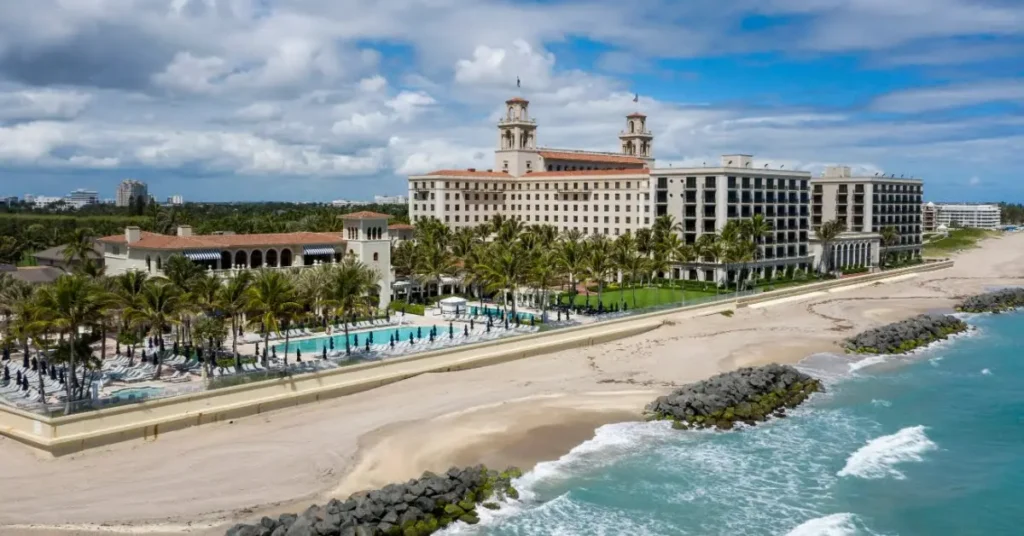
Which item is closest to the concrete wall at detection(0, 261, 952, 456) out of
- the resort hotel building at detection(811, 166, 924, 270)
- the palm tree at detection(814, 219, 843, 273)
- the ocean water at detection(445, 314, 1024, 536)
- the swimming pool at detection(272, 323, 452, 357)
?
the swimming pool at detection(272, 323, 452, 357)

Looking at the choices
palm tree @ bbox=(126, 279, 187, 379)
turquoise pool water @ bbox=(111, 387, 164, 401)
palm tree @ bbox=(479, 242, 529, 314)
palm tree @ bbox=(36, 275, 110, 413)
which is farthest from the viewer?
palm tree @ bbox=(479, 242, 529, 314)

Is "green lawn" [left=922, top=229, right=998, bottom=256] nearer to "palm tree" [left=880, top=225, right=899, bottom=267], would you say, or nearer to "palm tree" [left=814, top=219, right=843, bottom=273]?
"palm tree" [left=880, top=225, right=899, bottom=267]

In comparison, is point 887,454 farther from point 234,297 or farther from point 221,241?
point 221,241

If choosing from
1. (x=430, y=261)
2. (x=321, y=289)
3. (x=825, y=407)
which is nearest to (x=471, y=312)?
(x=430, y=261)

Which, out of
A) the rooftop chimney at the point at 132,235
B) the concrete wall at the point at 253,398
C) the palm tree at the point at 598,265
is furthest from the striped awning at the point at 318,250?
the concrete wall at the point at 253,398

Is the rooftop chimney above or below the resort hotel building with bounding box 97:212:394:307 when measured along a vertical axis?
above

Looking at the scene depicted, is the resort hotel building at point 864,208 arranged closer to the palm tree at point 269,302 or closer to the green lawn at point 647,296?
the green lawn at point 647,296

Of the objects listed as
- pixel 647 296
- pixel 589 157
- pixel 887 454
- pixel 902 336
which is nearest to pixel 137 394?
pixel 887 454
